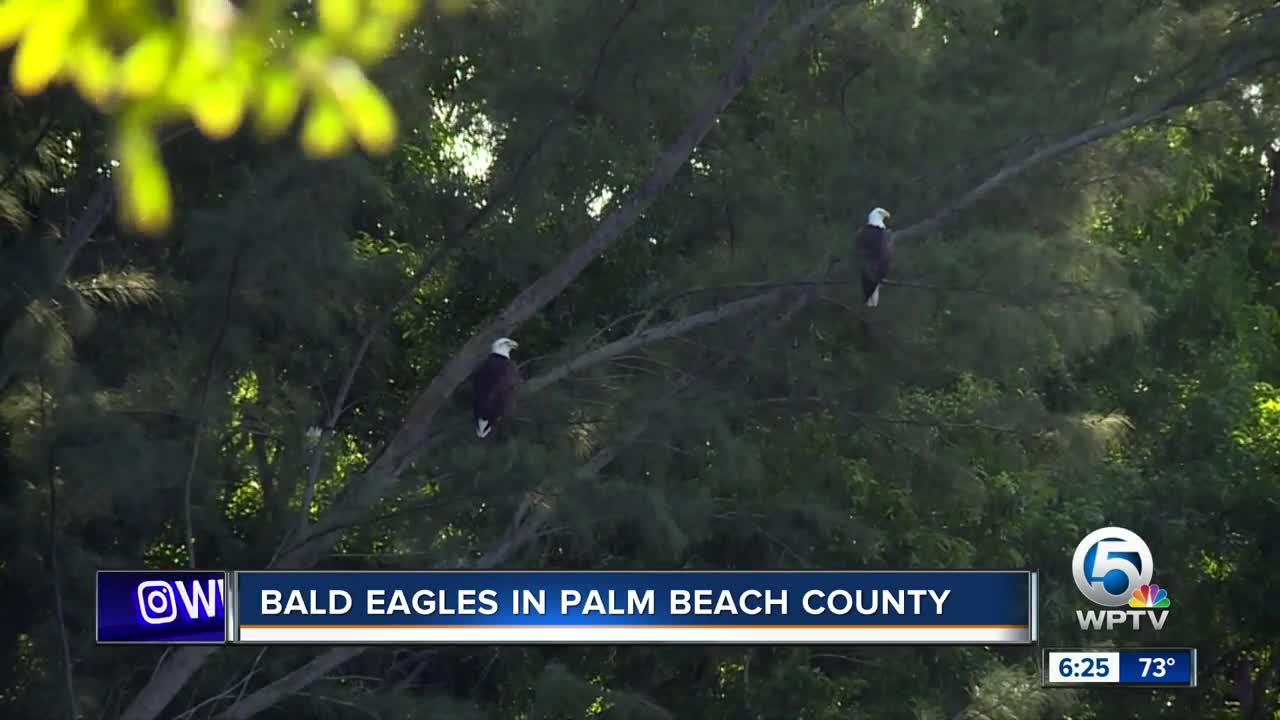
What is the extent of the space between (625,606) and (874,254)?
67.9 inches

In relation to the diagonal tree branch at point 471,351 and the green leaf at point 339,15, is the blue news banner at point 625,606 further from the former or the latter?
the green leaf at point 339,15

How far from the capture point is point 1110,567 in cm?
829

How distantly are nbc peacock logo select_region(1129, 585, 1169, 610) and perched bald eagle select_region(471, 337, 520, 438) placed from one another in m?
3.14

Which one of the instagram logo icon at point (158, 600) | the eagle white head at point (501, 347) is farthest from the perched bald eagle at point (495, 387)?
the instagram logo icon at point (158, 600)

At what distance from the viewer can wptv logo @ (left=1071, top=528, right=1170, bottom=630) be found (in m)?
8.04

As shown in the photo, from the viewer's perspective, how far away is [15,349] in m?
6.70

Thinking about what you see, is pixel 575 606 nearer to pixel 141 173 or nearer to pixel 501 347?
pixel 501 347

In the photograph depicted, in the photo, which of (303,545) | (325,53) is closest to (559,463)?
(303,545)

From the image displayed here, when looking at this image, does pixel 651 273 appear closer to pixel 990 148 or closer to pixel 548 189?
pixel 548 189

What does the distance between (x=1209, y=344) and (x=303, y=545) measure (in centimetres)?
727

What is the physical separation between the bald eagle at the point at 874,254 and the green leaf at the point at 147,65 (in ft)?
20.0

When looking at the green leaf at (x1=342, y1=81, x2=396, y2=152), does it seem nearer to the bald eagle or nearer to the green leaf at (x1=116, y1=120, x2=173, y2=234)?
the green leaf at (x1=116, y1=120, x2=173, y2=234)

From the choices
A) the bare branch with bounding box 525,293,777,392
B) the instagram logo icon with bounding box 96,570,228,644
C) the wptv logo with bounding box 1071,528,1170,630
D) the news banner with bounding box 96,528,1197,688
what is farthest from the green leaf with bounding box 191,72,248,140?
the wptv logo with bounding box 1071,528,1170,630

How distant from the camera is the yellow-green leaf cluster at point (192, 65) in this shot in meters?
1.19
